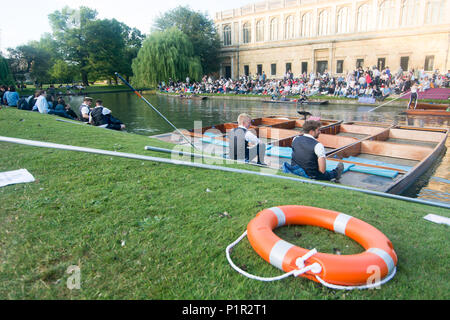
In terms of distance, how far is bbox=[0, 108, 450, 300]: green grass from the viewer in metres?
1.85

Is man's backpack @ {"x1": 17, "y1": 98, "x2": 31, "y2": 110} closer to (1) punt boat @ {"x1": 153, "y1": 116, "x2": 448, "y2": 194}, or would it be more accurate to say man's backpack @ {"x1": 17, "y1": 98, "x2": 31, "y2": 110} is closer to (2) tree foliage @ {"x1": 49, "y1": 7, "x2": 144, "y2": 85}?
(1) punt boat @ {"x1": 153, "y1": 116, "x2": 448, "y2": 194}

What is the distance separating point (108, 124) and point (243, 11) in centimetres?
4254

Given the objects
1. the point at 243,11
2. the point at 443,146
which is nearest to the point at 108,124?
the point at 443,146

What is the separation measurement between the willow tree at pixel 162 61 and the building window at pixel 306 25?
1679 centimetres

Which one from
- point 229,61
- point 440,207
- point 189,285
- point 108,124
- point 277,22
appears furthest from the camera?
point 229,61

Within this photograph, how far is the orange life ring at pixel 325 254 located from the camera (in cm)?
183

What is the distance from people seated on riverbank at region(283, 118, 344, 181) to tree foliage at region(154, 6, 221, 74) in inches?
1671

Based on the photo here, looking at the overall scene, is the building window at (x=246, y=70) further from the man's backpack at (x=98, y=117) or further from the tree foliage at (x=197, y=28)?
the man's backpack at (x=98, y=117)

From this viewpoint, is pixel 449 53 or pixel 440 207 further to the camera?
pixel 449 53

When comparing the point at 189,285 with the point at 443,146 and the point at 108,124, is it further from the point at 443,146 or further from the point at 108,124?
the point at 443,146

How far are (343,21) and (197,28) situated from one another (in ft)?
70.4

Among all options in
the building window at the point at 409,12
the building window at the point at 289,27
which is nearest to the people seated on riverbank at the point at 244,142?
the building window at the point at 409,12
